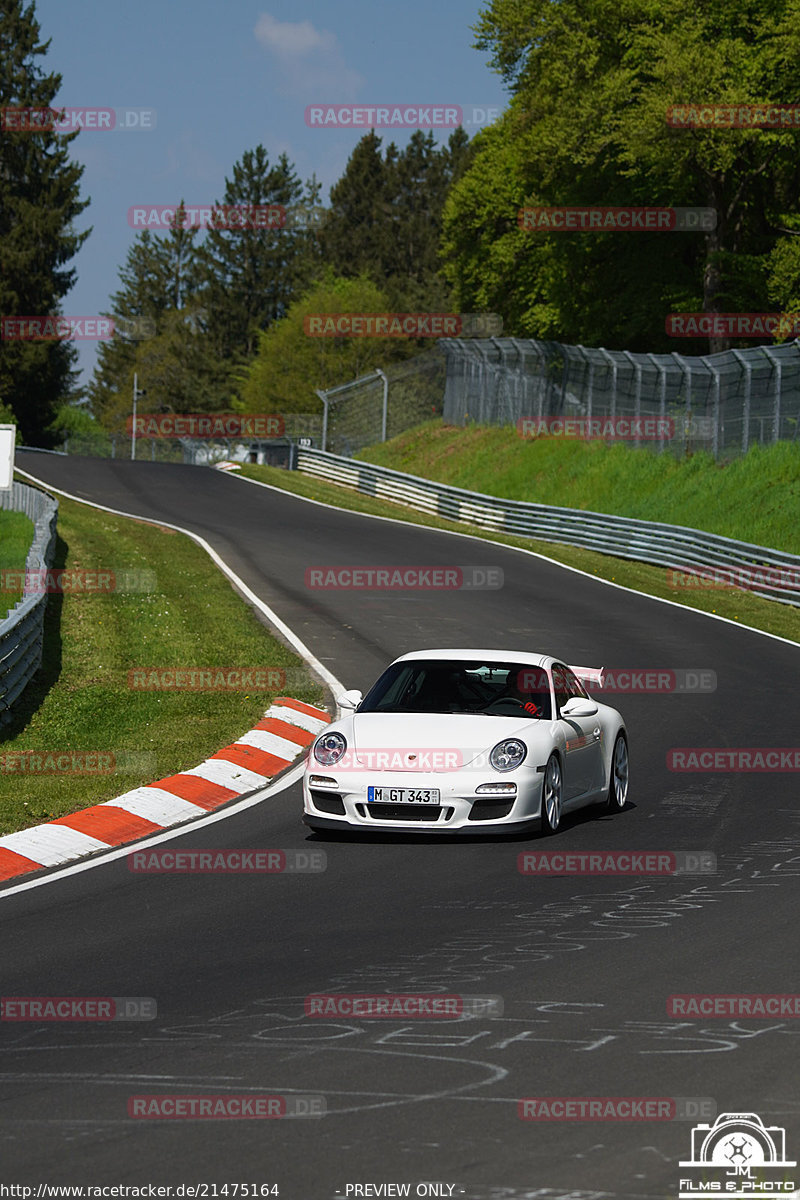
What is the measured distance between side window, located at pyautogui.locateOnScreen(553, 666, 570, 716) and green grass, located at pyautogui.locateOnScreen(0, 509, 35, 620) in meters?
12.0

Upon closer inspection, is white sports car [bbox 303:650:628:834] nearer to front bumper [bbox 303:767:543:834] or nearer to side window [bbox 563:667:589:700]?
front bumper [bbox 303:767:543:834]

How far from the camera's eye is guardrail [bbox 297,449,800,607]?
33625mm

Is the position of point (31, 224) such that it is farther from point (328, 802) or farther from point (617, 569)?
point (328, 802)

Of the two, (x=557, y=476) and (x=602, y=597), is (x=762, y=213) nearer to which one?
(x=557, y=476)

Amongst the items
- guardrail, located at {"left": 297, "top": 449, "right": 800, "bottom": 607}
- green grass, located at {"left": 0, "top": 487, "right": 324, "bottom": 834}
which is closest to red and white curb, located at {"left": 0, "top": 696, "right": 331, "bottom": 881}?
green grass, located at {"left": 0, "top": 487, "right": 324, "bottom": 834}

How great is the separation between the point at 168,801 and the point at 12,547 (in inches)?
841

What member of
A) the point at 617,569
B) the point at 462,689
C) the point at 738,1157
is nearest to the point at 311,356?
the point at 617,569

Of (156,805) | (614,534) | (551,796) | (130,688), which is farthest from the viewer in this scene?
(614,534)

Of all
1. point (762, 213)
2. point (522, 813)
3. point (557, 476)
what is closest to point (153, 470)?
point (557, 476)

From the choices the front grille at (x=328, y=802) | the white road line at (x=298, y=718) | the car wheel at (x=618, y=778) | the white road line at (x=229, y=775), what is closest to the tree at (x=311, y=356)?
the white road line at (x=298, y=718)

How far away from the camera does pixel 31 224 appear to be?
8338cm

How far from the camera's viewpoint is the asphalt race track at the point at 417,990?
16.2 feet

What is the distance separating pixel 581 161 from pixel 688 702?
113 ft

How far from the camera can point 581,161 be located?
50.4m
